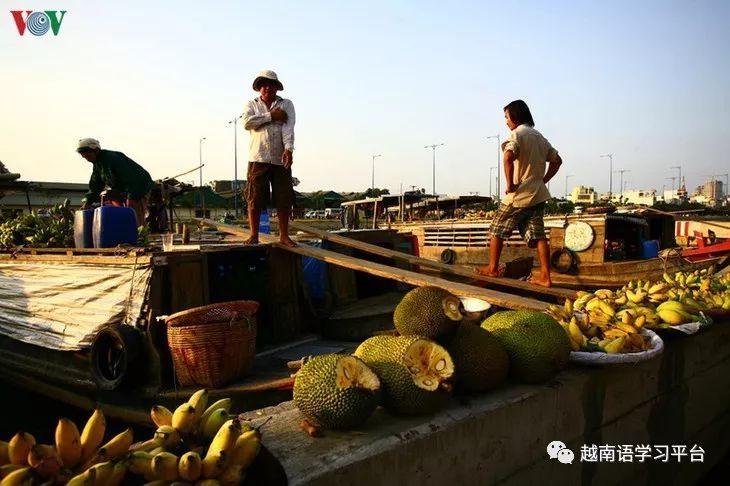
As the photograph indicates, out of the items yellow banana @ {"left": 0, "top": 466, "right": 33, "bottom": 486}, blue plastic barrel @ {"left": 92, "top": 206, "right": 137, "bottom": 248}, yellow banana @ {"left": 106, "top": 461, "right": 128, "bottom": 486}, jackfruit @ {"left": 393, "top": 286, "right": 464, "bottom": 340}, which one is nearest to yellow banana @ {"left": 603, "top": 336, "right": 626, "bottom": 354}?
jackfruit @ {"left": 393, "top": 286, "right": 464, "bottom": 340}

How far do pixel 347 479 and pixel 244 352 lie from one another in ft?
7.95

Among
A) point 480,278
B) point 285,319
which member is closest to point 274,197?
point 285,319

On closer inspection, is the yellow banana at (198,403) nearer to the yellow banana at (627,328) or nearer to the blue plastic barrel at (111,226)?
the yellow banana at (627,328)

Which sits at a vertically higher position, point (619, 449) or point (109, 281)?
point (109, 281)

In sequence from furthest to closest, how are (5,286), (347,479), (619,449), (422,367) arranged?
(5,286) → (619,449) → (422,367) → (347,479)

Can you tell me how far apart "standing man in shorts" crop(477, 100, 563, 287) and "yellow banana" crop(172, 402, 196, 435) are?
422 cm

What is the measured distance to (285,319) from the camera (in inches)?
208

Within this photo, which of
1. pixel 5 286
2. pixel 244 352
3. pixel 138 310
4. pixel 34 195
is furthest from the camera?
pixel 34 195

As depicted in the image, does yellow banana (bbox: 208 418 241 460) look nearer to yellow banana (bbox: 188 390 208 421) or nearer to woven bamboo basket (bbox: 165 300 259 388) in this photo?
yellow banana (bbox: 188 390 208 421)

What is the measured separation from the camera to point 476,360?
7.16ft

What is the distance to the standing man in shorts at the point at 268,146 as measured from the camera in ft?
16.8

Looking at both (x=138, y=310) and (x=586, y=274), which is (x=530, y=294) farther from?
(x=138, y=310)

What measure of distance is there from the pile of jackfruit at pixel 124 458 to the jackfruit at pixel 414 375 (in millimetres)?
564

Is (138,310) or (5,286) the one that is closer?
(138,310)
